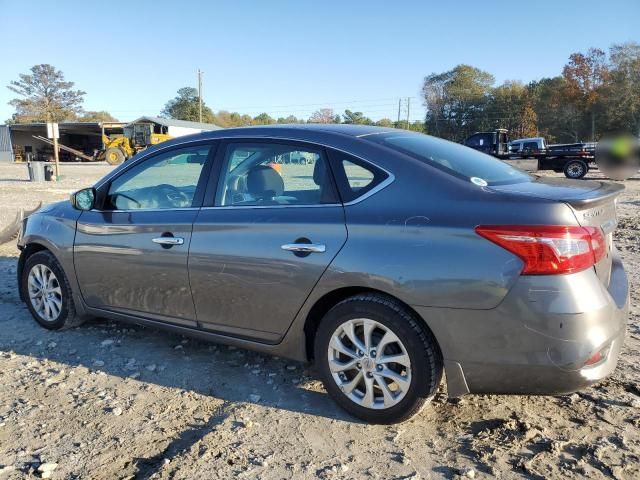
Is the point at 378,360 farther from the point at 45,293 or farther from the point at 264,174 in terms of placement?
the point at 45,293

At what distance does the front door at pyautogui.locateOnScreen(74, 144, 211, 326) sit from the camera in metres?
3.58

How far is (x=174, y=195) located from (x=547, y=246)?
2.57m

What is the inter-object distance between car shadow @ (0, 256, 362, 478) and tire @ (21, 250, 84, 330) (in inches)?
3.8

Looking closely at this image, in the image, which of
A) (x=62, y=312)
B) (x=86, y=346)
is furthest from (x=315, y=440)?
(x=62, y=312)

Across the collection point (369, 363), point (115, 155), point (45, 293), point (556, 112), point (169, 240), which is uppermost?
point (556, 112)

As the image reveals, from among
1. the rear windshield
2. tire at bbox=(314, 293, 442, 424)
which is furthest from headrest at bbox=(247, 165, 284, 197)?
tire at bbox=(314, 293, 442, 424)

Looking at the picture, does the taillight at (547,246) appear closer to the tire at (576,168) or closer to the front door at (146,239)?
the front door at (146,239)

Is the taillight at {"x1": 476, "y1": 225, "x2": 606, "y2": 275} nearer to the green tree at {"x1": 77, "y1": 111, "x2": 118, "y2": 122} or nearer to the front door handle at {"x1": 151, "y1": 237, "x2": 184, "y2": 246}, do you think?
the front door handle at {"x1": 151, "y1": 237, "x2": 184, "y2": 246}

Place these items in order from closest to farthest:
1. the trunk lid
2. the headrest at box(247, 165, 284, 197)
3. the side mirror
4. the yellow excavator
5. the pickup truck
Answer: the trunk lid → the headrest at box(247, 165, 284, 197) → the side mirror → the pickup truck → the yellow excavator

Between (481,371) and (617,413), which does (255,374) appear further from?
(617,413)

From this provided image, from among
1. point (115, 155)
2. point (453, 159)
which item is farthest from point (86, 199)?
point (115, 155)

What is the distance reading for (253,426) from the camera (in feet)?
9.86

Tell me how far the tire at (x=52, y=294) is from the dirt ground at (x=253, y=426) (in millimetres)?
368

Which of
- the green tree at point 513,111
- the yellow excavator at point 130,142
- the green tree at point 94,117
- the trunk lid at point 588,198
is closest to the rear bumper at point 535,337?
the trunk lid at point 588,198
